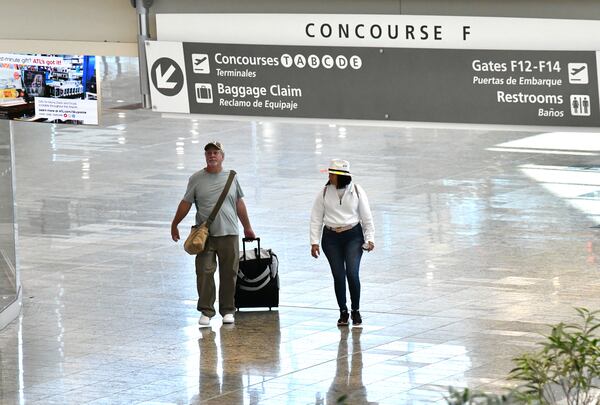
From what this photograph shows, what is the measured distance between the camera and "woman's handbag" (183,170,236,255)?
12.6 metres

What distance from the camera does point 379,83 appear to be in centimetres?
1054

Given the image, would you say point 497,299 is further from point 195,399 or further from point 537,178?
point 537,178

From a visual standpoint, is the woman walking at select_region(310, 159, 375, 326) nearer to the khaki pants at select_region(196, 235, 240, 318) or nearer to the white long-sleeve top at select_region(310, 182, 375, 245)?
the white long-sleeve top at select_region(310, 182, 375, 245)

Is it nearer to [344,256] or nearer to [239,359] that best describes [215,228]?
[344,256]

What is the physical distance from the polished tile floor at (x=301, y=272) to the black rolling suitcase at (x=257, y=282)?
0.22 m

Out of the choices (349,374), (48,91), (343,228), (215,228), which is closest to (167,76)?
(48,91)

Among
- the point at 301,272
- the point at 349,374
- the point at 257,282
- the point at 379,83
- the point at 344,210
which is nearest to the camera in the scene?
the point at 379,83

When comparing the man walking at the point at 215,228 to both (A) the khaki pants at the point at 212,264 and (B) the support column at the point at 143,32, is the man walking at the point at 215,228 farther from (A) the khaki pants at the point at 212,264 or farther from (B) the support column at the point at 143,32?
(B) the support column at the point at 143,32

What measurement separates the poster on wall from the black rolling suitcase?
2126mm

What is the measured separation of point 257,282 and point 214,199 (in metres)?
1.09

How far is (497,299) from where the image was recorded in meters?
13.8

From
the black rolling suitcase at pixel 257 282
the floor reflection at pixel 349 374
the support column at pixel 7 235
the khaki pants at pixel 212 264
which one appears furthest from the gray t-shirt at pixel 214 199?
the support column at pixel 7 235

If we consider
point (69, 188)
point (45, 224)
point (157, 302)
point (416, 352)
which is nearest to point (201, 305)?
point (157, 302)

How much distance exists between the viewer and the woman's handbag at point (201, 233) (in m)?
12.6
